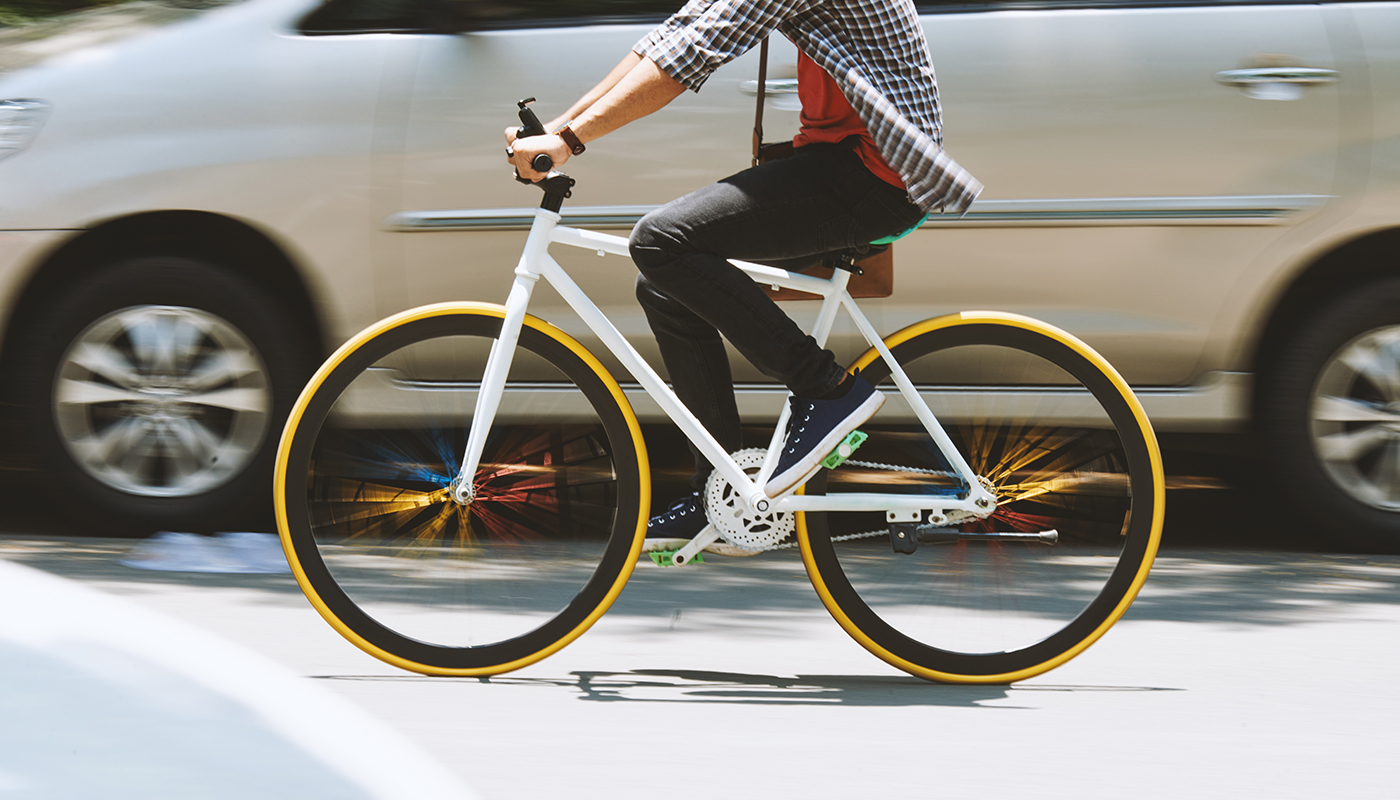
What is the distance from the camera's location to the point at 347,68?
4.43 meters

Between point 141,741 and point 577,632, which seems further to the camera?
point 577,632

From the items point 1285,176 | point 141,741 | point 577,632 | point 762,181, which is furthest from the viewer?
point 1285,176

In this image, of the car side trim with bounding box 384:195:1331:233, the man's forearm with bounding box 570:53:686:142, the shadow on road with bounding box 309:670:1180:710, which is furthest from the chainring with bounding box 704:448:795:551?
the car side trim with bounding box 384:195:1331:233

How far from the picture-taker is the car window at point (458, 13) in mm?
4438

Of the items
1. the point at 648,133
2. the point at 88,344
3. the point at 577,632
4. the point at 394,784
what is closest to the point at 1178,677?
the point at 577,632

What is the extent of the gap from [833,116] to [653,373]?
662 millimetres

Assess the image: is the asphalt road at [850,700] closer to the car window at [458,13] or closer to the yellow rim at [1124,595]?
the yellow rim at [1124,595]

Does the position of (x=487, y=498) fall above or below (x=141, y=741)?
below

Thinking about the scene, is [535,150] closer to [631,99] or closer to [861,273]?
Result: [631,99]

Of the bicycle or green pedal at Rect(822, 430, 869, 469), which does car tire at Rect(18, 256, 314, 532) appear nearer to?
the bicycle

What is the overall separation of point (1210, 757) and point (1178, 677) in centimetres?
53

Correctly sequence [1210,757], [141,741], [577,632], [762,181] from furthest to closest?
1. [577,632]
2. [762,181]
3. [1210,757]
4. [141,741]

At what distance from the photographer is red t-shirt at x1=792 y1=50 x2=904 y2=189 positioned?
3.18 m

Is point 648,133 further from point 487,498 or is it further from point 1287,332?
point 1287,332
